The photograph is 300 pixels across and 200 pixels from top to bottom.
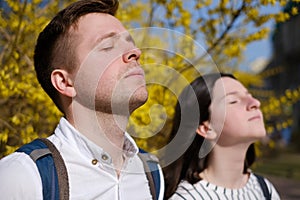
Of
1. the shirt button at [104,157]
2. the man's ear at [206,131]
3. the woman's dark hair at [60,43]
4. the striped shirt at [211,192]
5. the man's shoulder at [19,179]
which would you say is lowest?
the striped shirt at [211,192]

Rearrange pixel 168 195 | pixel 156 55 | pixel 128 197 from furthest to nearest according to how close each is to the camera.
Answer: pixel 156 55 < pixel 168 195 < pixel 128 197

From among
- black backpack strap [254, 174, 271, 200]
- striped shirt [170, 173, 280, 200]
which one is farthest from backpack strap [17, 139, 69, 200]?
black backpack strap [254, 174, 271, 200]

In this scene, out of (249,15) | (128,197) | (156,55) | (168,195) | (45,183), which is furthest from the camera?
(249,15)

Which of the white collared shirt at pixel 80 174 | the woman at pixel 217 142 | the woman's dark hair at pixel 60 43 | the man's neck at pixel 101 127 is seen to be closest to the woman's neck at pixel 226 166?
the woman at pixel 217 142

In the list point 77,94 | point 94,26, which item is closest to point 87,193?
point 77,94

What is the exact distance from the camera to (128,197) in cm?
160

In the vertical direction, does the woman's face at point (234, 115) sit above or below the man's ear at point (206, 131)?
above

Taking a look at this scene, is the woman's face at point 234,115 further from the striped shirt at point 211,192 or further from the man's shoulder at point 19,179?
the man's shoulder at point 19,179

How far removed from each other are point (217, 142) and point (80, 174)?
0.98m

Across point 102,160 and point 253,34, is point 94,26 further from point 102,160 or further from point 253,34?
point 253,34

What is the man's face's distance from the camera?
1541 mm

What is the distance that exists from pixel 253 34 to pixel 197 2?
1.45 ft

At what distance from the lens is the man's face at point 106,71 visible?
1541 mm

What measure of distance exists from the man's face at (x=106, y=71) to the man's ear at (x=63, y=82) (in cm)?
3
